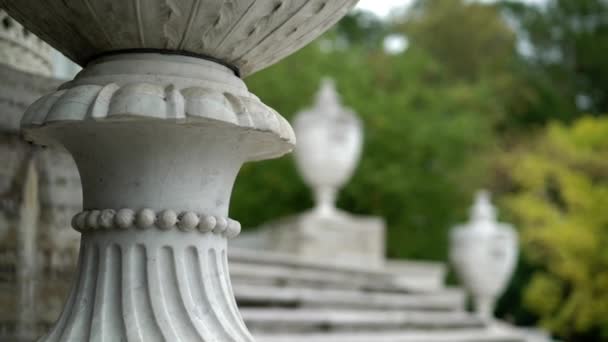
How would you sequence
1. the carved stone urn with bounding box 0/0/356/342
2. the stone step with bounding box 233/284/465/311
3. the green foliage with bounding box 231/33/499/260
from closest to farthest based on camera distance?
the carved stone urn with bounding box 0/0/356/342 < the stone step with bounding box 233/284/465/311 < the green foliage with bounding box 231/33/499/260

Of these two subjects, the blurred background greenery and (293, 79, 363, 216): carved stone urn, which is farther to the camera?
the blurred background greenery

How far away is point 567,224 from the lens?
44.0 ft

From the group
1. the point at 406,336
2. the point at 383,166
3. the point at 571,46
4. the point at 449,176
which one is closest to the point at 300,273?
the point at 406,336

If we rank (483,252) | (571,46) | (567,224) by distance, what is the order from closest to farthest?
(483,252)
(567,224)
(571,46)

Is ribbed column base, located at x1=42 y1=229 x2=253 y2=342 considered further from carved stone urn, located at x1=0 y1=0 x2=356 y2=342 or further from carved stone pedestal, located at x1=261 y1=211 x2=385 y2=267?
carved stone pedestal, located at x1=261 y1=211 x2=385 y2=267

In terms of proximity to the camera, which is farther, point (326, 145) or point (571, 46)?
point (571, 46)

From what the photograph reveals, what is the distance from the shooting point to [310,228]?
23.5 ft

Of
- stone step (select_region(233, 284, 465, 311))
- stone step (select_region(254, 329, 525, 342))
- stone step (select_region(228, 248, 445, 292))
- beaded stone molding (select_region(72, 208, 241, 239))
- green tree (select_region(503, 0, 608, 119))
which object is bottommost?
stone step (select_region(254, 329, 525, 342))

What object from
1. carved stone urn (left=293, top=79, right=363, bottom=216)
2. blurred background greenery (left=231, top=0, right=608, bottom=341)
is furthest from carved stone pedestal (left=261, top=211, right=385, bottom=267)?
blurred background greenery (left=231, top=0, right=608, bottom=341)

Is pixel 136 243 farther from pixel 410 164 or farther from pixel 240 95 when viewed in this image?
pixel 410 164

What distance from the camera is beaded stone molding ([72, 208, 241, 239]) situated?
1.47 m

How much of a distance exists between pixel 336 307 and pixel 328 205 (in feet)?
7.69

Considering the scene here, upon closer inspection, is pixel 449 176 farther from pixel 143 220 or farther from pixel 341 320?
pixel 143 220

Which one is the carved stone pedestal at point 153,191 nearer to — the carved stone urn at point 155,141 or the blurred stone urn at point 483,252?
the carved stone urn at point 155,141
